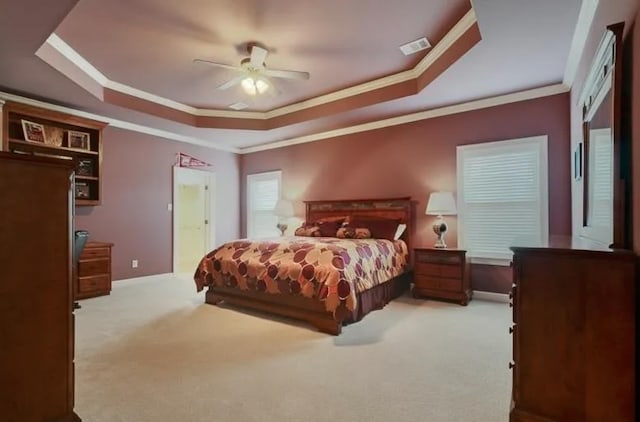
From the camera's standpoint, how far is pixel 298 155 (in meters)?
6.25

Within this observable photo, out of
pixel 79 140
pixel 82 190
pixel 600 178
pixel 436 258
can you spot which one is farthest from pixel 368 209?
pixel 79 140

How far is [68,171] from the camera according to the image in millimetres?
1552

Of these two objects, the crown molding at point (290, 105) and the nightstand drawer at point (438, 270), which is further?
the nightstand drawer at point (438, 270)

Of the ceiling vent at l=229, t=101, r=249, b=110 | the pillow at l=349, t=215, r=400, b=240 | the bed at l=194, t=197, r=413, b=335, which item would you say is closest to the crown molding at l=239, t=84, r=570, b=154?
the ceiling vent at l=229, t=101, r=249, b=110

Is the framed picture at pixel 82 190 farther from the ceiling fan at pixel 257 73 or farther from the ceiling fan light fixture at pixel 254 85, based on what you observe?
the ceiling fan light fixture at pixel 254 85

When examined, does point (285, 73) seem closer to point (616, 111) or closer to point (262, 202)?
point (616, 111)

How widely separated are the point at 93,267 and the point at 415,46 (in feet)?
15.5

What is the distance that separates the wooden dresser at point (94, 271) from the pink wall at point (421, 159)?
311 centimetres

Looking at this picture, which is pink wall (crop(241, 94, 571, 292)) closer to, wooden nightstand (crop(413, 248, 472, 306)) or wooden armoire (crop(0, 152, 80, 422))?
wooden nightstand (crop(413, 248, 472, 306))

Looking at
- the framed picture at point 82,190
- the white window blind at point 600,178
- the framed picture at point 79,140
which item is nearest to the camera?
the white window blind at point 600,178

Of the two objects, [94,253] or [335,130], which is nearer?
[94,253]

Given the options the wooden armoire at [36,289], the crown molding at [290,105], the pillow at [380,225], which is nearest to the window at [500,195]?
the pillow at [380,225]

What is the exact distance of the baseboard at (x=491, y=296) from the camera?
4.12m

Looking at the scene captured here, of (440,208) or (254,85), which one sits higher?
(254,85)
